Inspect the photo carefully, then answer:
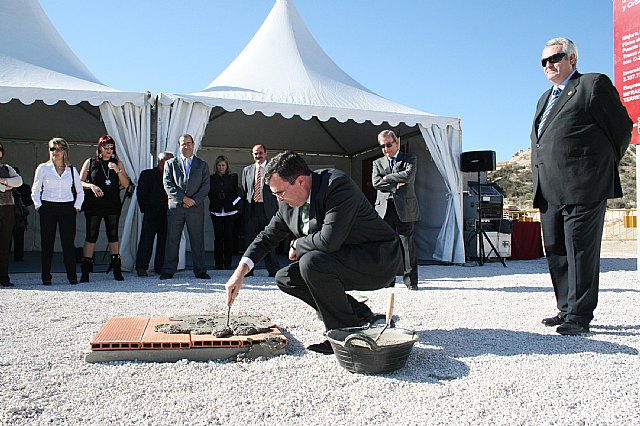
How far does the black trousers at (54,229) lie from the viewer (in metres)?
5.35

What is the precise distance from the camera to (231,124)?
1020cm

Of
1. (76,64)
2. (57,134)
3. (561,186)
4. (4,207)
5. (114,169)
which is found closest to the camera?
(561,186)

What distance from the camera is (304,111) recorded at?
7105 mm

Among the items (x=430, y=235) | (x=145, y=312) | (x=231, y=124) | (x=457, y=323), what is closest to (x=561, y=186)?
(x=457, y=323)

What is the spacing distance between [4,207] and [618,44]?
22.1 feet

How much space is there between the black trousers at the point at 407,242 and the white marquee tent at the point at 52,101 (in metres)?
3.05

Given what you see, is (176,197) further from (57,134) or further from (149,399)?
(57,134)

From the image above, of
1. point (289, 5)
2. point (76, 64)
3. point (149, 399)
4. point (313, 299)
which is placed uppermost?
point (289, 5)

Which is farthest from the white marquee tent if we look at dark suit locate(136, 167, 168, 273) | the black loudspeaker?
the black loudspeaker

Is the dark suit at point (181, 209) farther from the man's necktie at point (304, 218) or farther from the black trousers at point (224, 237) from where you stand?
the man's necktie at point (304, 218)

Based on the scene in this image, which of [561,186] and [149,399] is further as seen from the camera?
[561,186]

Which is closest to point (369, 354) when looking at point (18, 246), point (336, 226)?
point (336, 226)

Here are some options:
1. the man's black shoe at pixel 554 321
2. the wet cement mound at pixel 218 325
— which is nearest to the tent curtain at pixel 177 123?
the wet cement mound at pixel 218 325

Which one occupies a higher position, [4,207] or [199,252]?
[4,207]
